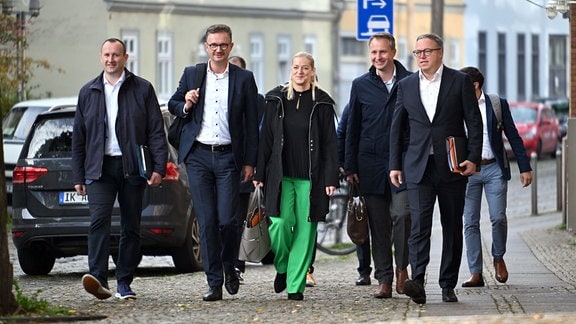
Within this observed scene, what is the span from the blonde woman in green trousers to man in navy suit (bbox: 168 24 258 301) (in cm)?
16

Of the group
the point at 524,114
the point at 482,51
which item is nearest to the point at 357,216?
the point at 524,114

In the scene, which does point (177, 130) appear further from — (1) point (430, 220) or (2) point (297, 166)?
(1) point (430, 220)

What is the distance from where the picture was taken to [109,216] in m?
12.4

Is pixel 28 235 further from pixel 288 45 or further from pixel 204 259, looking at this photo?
pixel 288 45

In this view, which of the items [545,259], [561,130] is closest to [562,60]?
[561,130]

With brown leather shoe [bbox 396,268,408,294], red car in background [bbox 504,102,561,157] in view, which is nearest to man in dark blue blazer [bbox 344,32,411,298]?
brown leather shoe [bbox 396,268,408,294]

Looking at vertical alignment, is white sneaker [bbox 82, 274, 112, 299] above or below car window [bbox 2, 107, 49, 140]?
below

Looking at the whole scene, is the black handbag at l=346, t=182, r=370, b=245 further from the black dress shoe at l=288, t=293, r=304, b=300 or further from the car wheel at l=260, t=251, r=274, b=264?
the car wheel at l=260, t=251, r=274, b=264

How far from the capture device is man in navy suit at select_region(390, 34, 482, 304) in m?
11.8

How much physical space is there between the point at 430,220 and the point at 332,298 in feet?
3.45

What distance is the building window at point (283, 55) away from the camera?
52.3 meters

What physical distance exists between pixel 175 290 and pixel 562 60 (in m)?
54.4

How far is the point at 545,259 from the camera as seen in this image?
1700 centimetres

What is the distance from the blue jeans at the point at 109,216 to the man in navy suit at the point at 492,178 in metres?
2.84
